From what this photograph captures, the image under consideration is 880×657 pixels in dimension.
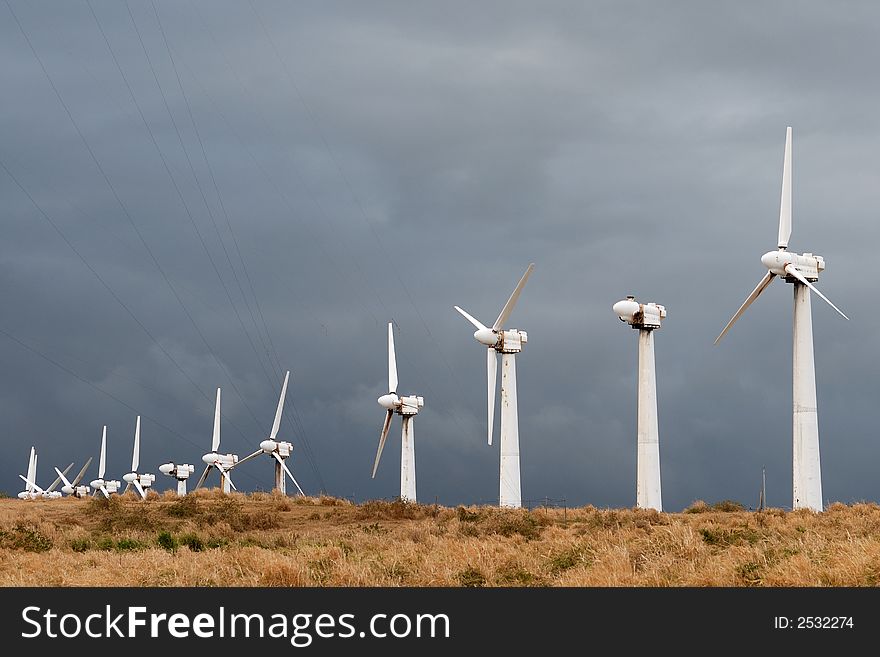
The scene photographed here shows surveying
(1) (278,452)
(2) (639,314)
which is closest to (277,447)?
(1) (278,452)

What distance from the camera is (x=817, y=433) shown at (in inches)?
2554

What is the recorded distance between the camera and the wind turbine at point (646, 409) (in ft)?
228

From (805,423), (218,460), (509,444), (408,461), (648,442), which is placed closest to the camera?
(805,423)

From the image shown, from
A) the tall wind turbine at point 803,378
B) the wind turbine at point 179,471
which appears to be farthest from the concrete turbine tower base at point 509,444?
the wind turbine at point 179,471

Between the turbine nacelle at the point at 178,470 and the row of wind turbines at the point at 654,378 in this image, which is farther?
the turbine nacelle at the point at 178,470

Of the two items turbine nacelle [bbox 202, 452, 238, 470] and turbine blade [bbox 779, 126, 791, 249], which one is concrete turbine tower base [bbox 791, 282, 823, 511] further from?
turbine nacelle [bbox 202, 452, 238, 470]

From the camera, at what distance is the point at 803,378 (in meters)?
64.6

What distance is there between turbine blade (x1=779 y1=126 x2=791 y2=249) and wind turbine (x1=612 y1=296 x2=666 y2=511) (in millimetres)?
9116

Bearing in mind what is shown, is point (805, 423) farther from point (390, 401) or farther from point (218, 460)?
point (218, 460)

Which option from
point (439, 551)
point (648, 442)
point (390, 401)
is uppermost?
point (390, 401)

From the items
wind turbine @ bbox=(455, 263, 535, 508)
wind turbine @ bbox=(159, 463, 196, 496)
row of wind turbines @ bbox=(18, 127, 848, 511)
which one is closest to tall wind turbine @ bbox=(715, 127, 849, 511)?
row of wind turbines @ bbox=(18, 127, 848, 511)

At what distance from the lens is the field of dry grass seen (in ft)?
83.1

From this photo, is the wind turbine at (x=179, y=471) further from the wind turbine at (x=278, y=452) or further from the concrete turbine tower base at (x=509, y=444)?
the concrete turbine tower base at (x=509, y=444)

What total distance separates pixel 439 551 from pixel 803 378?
37824 mm
